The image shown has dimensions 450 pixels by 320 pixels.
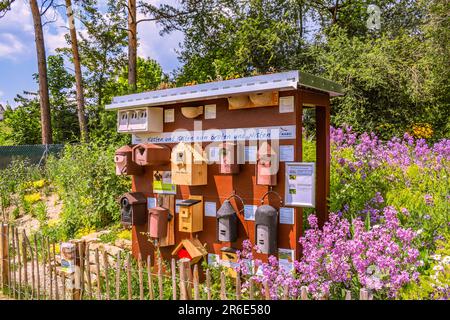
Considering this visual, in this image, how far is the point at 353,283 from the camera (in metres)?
3.34

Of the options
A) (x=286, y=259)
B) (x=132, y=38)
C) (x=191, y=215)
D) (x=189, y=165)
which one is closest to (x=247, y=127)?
(x=189, y=165)

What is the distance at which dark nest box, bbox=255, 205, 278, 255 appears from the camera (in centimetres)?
387

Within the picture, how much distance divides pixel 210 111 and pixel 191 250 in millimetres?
1656

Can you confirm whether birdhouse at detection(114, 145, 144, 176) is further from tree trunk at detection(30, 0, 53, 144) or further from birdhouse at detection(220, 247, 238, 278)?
tree trunk at detection(30, 0, 53, 144)

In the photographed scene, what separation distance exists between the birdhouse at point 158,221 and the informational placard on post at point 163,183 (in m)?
0.26

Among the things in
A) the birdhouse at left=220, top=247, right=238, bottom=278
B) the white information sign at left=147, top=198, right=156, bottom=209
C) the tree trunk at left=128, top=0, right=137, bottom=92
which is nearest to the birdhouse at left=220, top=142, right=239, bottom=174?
the birdhouse at left=220, top=247, right=238, bottom=278

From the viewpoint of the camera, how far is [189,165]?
442 cm

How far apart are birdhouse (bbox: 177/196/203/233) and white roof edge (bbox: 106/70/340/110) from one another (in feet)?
3.99

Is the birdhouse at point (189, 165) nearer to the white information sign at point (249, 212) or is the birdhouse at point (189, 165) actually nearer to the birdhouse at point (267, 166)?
the white information sign at point (249, 212)

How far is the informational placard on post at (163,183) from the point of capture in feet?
16.2
